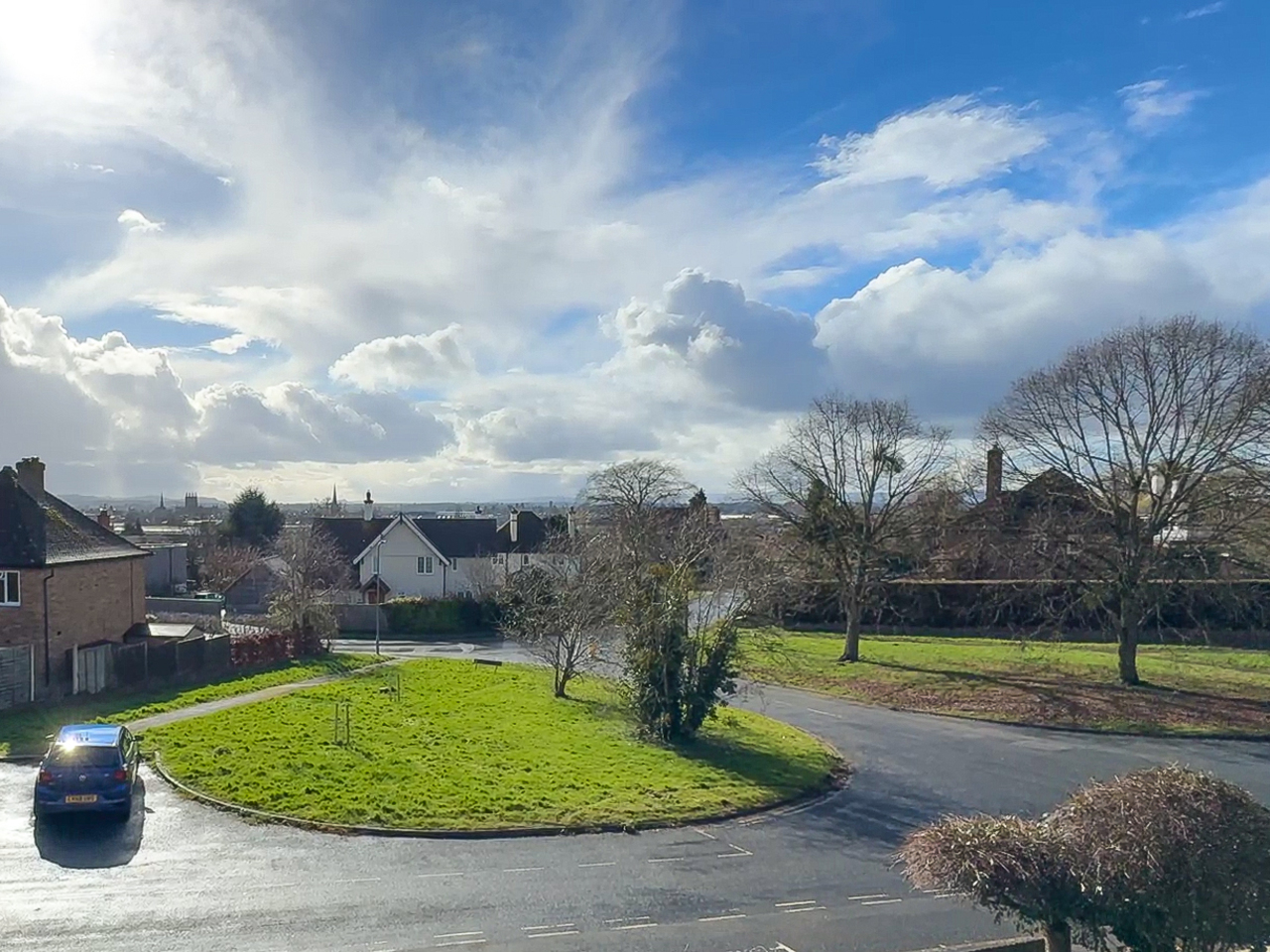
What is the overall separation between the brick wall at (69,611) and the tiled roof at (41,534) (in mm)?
347

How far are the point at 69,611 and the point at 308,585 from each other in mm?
13507

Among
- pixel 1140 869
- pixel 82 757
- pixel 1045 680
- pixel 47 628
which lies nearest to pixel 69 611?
pixel 47 628

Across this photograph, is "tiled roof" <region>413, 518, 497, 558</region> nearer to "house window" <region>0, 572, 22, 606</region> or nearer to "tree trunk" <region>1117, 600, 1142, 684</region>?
"house window" <region>0, 572, 22, 606</region>

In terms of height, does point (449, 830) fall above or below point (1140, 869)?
below

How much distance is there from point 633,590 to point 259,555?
51.7 metres

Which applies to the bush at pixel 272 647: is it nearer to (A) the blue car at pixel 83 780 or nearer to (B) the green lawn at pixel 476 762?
(B) the green lawn at pixel 476 762

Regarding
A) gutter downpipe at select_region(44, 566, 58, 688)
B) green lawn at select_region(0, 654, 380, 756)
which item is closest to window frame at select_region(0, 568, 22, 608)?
gutter downpipe at select_region(44, 566, 58, 688)

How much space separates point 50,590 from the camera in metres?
29.7

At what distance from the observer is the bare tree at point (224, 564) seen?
6650 centimetres

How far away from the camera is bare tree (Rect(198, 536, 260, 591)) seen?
6650cm

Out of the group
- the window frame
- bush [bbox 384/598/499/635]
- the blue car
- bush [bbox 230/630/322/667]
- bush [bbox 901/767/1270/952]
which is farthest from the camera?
bush [bbox 384/598/499/635]

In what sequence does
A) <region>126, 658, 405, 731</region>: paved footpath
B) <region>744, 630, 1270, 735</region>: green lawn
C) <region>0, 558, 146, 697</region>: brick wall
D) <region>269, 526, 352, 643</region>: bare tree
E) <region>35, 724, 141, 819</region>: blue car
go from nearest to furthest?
<region>35, 724, 141, 819</region>: blue car
<region>126, 658, 405, 731</region>: paved footpath
<region>0, 558, 146, 697</region>: brick wall
<region>744, 630, 1270, 735</region>: green lawn
<region>269, 526, 352, 643</region>: bare tree

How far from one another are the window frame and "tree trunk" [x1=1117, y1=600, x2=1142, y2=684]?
33669mm

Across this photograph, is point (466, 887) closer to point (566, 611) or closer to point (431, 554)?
point (566, 611)
